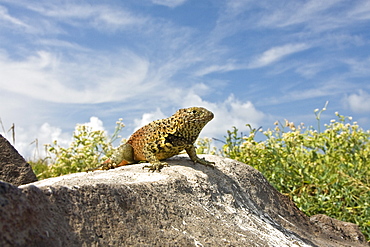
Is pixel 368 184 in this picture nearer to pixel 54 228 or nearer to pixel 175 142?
pixel 175 142

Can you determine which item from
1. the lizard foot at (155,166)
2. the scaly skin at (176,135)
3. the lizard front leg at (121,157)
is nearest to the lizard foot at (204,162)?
the scaly skin at (176,135)

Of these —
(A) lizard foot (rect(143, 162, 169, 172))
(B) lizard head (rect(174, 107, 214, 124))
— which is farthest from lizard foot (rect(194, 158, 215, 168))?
(A) lizard foot (rect(143, 162, 169, 172))

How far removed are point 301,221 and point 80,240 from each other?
131 inches

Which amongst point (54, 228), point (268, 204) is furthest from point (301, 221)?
point (54, 228)

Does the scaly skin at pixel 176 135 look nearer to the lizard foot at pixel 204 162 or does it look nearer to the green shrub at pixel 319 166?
the lizard foot at pixel 204 162

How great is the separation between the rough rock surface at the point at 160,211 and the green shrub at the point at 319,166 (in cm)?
Result: 156

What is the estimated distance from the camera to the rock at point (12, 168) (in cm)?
527

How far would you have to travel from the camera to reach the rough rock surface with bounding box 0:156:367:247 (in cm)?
241

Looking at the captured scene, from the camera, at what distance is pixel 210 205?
385 cm

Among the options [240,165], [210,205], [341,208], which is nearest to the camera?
[210,205]

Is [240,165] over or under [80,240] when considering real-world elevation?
over

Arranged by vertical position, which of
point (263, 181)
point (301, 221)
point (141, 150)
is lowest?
point (301, 221)

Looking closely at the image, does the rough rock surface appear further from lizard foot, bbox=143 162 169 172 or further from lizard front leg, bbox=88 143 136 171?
lizard front leg, bbox=88 143 136 171

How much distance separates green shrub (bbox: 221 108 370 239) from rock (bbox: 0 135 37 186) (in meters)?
3.69
